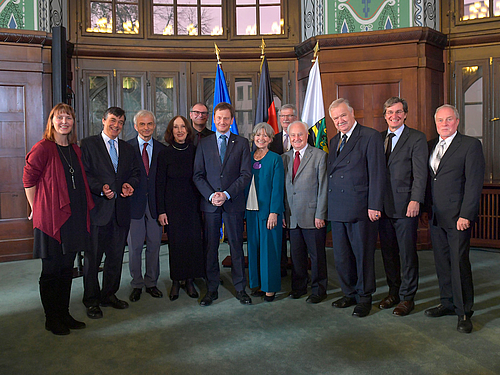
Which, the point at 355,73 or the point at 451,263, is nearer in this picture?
the point at 451,263

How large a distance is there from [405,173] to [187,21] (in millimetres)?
4392

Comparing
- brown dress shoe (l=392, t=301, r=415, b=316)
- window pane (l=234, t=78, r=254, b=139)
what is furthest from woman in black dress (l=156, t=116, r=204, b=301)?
window pane (l=234, t=78, r=254, b=139)

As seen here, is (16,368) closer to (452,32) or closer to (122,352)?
(122,352)

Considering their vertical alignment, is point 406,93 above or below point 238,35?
below

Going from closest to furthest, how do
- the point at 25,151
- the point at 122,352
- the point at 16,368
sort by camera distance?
1. the point at 16,368
2. the point at 122,352
3. the point at 25,151

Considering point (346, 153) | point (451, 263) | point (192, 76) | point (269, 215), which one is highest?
point (192, 76)

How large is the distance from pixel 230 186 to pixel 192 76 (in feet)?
11.1

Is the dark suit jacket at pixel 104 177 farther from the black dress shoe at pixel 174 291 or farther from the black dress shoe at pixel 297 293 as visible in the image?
the black dress shoe at pixel 297 293

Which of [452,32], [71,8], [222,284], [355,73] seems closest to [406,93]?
[355,73]

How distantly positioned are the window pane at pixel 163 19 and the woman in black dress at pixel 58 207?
3718 millimetres

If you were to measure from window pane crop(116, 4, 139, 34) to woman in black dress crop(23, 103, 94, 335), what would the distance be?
3.64m

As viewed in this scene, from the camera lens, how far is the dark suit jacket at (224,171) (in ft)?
11.6

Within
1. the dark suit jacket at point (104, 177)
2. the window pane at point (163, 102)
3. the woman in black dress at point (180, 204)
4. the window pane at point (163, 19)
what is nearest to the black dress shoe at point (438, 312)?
the woman in black dress at point (180, 204)

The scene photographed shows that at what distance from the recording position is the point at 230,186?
351 centimetres
